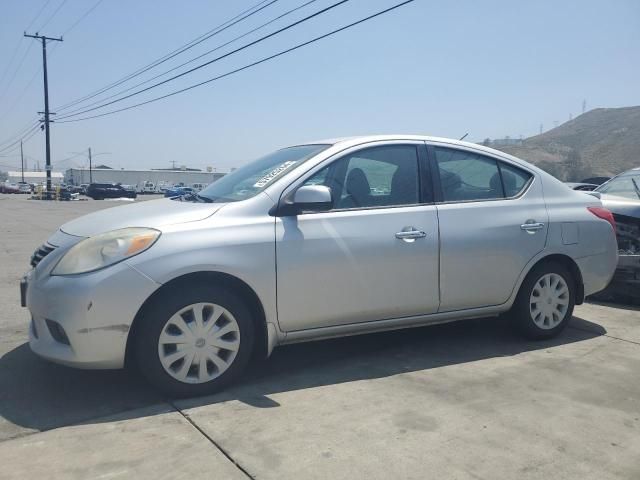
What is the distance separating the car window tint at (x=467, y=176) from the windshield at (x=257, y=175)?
98 cm

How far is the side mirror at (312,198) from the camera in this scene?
3.77 m

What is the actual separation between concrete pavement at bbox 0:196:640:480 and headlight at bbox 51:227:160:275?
2.76 ft

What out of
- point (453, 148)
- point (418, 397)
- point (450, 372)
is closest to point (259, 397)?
point (418, 397)

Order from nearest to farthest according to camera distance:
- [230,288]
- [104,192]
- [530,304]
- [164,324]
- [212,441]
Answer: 1. [212,441]
2. [164,324]
3. [230,288]
4. [530,304]
5. [104,192]

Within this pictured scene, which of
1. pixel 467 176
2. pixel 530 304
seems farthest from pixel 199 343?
pixel 530 304

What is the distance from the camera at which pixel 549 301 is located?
16.1 ft

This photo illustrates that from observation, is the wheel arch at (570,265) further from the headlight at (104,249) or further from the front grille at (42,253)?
the front grille at (42,253)

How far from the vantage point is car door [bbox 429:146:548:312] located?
442 cm

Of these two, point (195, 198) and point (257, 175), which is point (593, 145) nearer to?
point (257, 175)

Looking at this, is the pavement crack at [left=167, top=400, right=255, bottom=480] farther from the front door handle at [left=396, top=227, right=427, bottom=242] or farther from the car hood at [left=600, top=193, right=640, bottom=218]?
the car hood at [left=600, top=193, right=640, bottom=218]

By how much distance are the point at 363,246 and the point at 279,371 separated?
1082 millimetres

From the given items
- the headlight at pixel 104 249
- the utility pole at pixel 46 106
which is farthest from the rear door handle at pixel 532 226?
the utility pole at pixel 46 106

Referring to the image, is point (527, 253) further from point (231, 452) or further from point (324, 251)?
point (231, 452)

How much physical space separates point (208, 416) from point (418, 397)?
1300 mm
